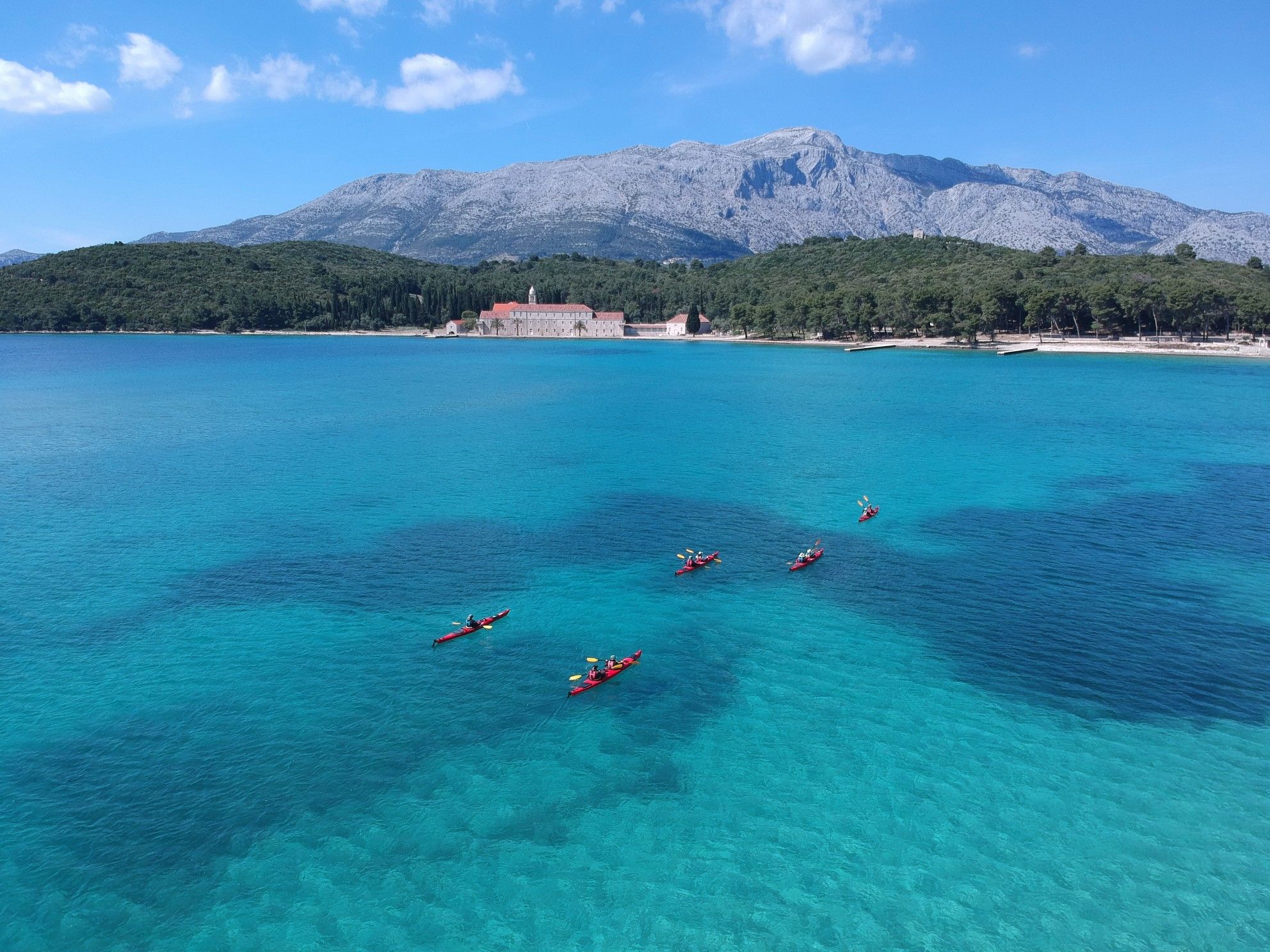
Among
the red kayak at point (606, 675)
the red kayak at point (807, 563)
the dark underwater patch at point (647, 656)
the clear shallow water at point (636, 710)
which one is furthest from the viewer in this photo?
the red kayak at point (807, 563)

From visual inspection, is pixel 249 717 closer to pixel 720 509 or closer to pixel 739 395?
pixel 720 509

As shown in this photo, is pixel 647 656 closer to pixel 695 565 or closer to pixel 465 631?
pixel 465 631

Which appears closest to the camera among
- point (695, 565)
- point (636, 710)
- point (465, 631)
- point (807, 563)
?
point (636, 710)

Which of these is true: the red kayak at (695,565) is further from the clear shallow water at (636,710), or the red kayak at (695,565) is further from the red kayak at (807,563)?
the red kayak at (807,563)

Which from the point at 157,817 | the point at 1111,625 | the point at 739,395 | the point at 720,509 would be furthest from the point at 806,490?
the point at 739,395

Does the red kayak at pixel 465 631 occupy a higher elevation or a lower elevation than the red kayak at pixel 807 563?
lower

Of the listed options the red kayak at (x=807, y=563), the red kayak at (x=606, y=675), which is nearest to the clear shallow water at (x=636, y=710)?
the red kayak at (x=606, y=675)

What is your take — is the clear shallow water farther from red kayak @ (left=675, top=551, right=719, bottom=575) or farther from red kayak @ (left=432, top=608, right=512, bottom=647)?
red kayak @ (left=675, top=551, right=719, bottom=575)

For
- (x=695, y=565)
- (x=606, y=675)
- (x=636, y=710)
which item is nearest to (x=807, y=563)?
(x=695, y=565)

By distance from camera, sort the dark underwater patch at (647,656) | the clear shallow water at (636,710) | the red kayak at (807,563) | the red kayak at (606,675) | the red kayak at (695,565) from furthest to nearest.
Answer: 1. the red kayak at (807,563)
2. the red kayak at (695,565)
3. the red kayak at (606,675)
4. the dark underwater patch at (647,656)
5. the clear shallow water at (636,710)
